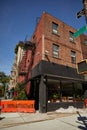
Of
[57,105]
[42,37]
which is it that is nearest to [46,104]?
Answer: [57,105]

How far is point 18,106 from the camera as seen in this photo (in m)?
13.3

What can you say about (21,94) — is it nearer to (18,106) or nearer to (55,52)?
(18,106)

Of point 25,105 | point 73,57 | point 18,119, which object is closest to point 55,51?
point 73,57

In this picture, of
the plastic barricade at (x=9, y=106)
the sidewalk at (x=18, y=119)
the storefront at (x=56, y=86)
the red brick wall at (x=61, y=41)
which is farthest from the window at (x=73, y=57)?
the plastic barricade at (x=9, y=106)

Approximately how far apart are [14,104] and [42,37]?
8.37 metres

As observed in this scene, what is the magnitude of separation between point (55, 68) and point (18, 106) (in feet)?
19.6

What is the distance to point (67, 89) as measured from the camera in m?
16.6

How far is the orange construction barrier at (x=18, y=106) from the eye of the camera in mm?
13045

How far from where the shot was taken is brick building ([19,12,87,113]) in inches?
556

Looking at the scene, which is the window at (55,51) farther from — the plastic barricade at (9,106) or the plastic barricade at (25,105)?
the plastic barricade at (9,106)

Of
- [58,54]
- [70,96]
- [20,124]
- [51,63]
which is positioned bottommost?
[20,124]

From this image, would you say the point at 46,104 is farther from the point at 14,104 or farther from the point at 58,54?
the point at 58,54

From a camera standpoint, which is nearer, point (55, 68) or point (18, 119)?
point (18, 119)

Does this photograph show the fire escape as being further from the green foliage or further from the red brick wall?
the red brick wall
